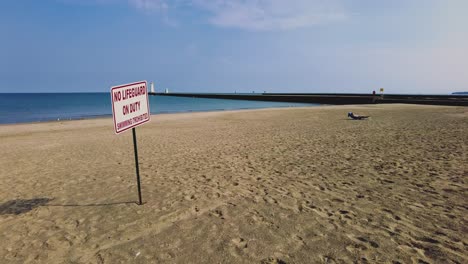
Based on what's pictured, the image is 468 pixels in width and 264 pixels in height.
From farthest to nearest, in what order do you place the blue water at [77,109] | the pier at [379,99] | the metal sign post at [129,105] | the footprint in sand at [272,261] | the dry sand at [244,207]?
the blue water at [77,109] < the pier at [379,99] < the metal sign post at [129,105] < the dry sand at [244,207] < the footprint in sand at [272,261]

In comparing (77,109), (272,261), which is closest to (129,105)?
(272,261)

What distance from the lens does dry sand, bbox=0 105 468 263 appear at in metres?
3.38

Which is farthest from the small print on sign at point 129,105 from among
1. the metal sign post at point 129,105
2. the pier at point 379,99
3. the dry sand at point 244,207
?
the pier at point 379,99

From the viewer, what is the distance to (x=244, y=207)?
4.67 metres

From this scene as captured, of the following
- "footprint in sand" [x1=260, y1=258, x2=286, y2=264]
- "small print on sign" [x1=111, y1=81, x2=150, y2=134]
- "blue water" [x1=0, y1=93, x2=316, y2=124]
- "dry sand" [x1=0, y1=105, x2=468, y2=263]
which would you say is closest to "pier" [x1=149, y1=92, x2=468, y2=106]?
"blue water" [x1=0, y1=93, x2=316, y2=124]

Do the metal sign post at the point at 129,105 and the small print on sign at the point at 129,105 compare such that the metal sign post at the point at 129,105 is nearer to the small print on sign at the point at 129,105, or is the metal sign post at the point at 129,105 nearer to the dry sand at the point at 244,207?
the small print on sign at the point at 129,105

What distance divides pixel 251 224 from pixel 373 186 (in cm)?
305

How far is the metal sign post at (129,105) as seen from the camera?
13.1 ft

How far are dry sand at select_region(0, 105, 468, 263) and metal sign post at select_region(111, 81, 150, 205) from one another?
1.52 meters

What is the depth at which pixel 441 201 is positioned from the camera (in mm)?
4648

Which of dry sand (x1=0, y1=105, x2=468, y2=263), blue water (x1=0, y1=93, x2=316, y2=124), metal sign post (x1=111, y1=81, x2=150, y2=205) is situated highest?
metal sign post (x1=111, y1=81, x2=150, y2=205)

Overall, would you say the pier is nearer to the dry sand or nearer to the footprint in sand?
the dry sand

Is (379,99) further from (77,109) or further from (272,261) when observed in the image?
(77,109)

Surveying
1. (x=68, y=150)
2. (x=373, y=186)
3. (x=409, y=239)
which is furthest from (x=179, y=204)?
(x=68, y=150)
